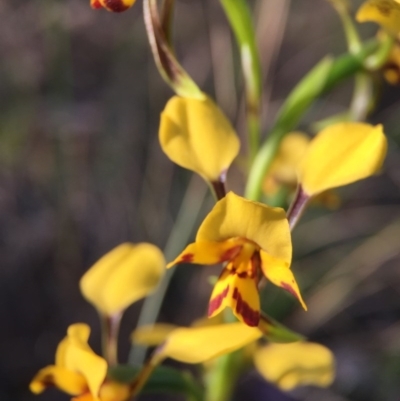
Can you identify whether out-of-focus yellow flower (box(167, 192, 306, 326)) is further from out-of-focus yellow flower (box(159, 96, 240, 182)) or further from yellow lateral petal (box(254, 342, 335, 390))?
yellow lateral petal (box(254, 342, 335, 390))

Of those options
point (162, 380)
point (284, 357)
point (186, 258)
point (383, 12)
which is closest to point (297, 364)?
point (284, 357)

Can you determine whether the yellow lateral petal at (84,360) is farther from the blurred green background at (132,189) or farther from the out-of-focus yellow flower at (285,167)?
the blurred green background at (132,189)

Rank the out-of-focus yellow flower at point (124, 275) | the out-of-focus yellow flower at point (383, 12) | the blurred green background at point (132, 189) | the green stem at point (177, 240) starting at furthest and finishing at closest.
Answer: the blurred green background at point (132, 189)
the green stem at point (177, 240)
the out-of-focus yellow flower at point (124, 275)
the out-of-focus yellow flower at point (383, 12)

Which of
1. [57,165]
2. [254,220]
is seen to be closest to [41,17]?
[57,165]

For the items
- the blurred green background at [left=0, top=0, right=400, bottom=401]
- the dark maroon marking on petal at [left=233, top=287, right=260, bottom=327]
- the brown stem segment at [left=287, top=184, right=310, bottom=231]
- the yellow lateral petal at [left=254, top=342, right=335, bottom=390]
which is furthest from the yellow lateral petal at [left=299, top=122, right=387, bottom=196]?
the blurred green background at [left=0, top=0, right=400, bottom=401]

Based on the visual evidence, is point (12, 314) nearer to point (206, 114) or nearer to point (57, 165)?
point (57, 165)

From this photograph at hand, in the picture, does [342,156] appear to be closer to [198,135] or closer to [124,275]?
[198,135]

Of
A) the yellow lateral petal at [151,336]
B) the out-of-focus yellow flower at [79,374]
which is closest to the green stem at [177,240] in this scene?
the yellow lateral petal at [151,336]
